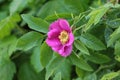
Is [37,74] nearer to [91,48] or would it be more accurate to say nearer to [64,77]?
[64,77]

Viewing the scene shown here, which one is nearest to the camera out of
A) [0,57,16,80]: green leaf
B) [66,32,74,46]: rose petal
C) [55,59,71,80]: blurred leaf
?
[66,32,74,46]: rose petal

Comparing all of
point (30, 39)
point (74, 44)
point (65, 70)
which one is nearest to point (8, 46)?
point (65, 70)

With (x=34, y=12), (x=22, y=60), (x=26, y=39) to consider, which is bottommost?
(x=22, y=60)

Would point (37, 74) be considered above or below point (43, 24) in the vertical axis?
below

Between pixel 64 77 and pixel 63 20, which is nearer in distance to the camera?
pixel 63 20


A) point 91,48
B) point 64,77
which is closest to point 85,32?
point 91,48

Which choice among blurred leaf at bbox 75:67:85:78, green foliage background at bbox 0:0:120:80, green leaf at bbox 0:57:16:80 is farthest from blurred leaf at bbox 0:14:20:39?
blurred leaf at bbox 75:67:85:78

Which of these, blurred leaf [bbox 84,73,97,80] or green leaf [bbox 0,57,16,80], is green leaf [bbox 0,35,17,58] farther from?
blurred leaf [bbox 84,73,97,80]
